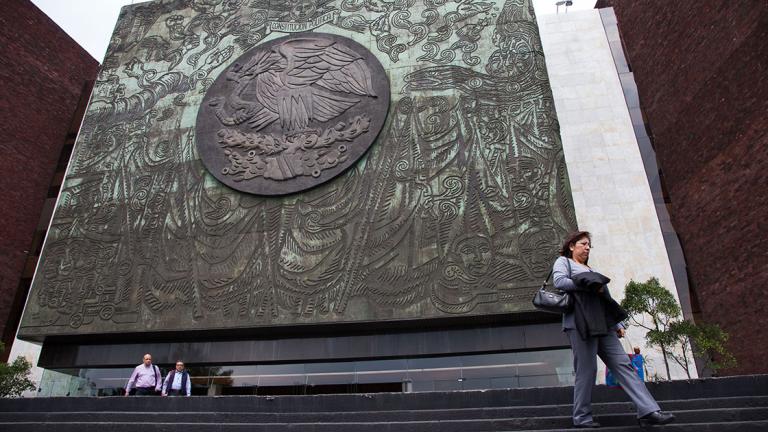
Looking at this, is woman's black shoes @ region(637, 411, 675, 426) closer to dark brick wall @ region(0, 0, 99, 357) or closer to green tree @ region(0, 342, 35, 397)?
green tree @ region(0, 342, 35, 397)

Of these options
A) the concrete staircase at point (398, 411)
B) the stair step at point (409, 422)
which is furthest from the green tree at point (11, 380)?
the stair step at point (409, 422)

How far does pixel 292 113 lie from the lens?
13258 millimetres

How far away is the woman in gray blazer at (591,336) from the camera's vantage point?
13.1ft

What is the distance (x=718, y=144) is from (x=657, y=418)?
36.5 ft

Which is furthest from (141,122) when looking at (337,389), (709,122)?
(709,122)

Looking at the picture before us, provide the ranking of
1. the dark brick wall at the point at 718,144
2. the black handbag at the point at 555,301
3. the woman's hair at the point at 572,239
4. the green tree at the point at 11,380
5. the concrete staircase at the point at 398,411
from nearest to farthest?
1. the black handbag at the point at 555,301
2. the woman's hair at the point at 572,239
3. the concrete staircase at the point at 398,411
4. the green tree at the point at 11,380
5. the dark brick wall at the point at 718,144

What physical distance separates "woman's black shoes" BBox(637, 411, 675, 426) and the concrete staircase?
0.27 meters

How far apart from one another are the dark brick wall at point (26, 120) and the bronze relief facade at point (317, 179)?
4404mm

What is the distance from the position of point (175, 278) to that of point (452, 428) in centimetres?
859

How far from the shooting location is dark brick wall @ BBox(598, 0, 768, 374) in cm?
1136

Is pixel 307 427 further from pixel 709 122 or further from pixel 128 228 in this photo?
pixel 709 122

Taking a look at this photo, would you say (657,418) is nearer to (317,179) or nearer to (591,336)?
(591,336)

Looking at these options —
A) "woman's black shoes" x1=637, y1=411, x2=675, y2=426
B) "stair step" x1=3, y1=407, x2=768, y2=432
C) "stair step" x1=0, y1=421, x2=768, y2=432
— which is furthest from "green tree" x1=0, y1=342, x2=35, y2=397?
"woman's black shoes" x1=637, y1=411, x2=675, y2=426

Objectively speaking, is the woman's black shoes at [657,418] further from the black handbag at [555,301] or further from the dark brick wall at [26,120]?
the dark brick wall at [26,120]
